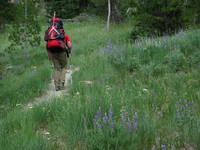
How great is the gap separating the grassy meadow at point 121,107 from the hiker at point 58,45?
0.45 m

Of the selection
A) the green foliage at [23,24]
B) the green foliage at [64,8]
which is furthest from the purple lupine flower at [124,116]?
the green foliage at [64,8]

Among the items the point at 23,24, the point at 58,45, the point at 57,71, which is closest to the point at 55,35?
the point at 58,45

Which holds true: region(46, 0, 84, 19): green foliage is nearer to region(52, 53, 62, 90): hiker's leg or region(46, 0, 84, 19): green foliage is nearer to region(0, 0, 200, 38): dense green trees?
region(0, 0, 200, 38): dense green trees

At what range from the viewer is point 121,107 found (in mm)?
4051

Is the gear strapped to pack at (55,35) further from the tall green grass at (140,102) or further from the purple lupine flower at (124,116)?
the purple lupine flower at (124,116)

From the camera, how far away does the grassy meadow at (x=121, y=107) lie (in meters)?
3.21

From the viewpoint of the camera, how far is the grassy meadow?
321 centimetres

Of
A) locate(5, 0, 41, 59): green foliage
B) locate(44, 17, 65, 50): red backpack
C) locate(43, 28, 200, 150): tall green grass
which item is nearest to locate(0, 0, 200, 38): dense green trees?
locate(5, 0, 41, 59): green foliage

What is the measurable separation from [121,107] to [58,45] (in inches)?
127

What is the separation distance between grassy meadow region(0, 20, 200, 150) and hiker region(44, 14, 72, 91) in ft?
1.49

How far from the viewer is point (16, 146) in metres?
3.13

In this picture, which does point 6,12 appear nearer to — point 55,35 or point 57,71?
point 57,71

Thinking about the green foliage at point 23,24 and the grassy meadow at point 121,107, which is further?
the green foliage at point 23,24

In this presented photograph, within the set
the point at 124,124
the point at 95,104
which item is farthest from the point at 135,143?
the point at 95,104
